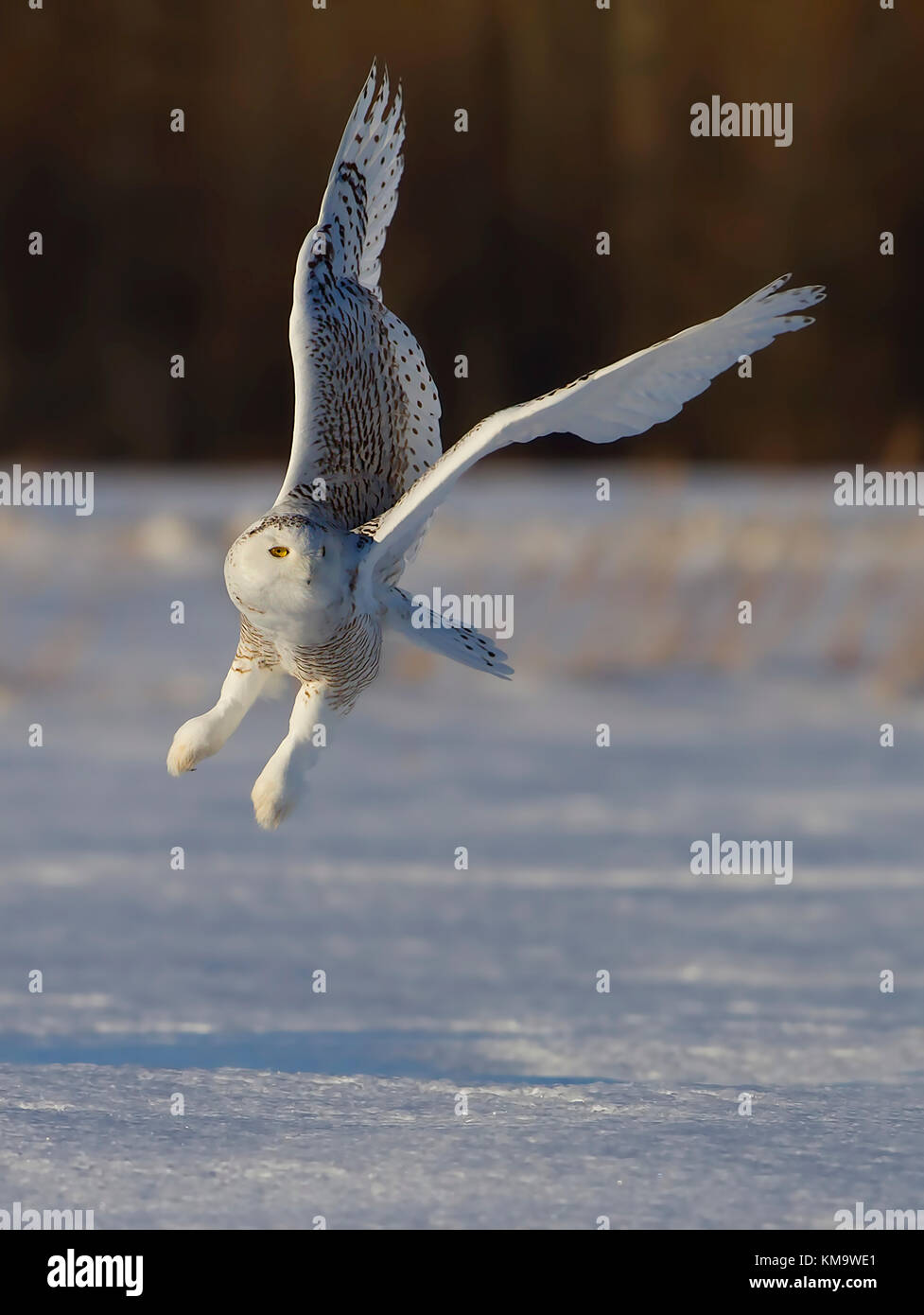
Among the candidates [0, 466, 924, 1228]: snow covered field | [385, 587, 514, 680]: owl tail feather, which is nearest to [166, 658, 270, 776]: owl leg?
[385, 587, 514, 680]: owl tail feather

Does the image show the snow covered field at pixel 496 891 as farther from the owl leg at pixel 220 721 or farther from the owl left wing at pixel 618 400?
the owl left wing at pixel 618 400

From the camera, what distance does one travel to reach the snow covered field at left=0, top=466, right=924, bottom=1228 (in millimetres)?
2176

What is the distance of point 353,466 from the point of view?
179cm

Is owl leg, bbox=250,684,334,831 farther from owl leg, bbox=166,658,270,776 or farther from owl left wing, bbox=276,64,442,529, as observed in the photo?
owl left wing, bbox=276,64,442,529

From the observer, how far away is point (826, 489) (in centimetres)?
1053

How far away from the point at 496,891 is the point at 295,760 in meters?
3.37

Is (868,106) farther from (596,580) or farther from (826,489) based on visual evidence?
(596,580)

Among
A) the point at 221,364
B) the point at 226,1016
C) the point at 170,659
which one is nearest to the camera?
the point at 226,1016

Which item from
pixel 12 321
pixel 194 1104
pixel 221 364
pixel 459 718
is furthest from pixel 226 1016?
pixel 12 321

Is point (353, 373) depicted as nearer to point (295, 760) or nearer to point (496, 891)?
point (295, 760)

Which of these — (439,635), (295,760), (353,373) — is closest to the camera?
(295,760)

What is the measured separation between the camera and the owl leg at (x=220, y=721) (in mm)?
1648

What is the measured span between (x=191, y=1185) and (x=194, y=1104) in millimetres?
329

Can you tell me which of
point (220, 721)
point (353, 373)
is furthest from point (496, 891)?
point (220, 721)
